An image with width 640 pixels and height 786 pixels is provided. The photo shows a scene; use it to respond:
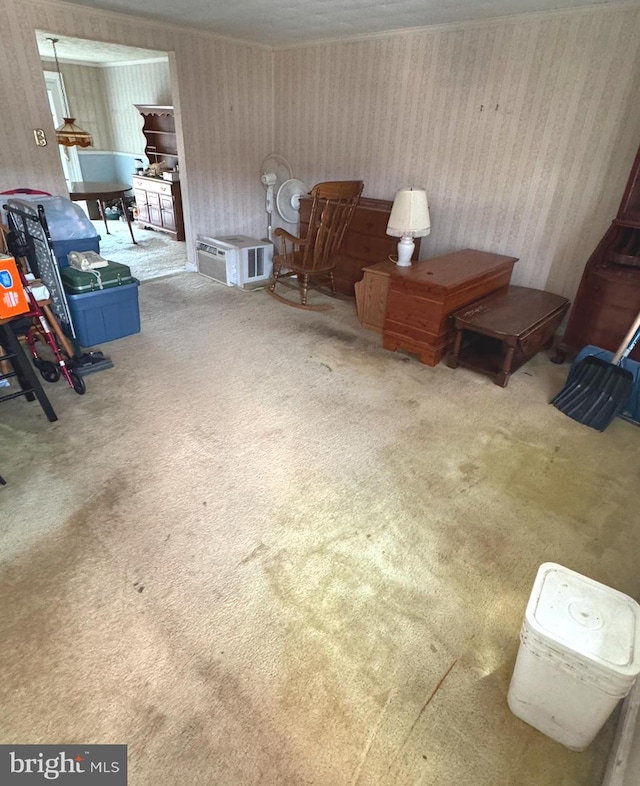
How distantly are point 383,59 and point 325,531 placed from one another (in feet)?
13.3

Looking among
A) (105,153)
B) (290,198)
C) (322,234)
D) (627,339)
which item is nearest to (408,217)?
(322,234)

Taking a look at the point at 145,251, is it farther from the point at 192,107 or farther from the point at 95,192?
the point at 192,107

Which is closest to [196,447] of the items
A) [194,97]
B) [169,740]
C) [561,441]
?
[169,740]

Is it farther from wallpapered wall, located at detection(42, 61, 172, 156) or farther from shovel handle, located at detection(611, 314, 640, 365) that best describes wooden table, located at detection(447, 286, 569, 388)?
wallpapered wall, located at detection(42, 61, 172, 156)

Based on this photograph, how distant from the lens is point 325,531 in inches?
72.8

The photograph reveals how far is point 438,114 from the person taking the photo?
3736 millimetres

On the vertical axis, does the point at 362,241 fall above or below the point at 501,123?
below

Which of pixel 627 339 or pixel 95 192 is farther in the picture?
pixel 95 192

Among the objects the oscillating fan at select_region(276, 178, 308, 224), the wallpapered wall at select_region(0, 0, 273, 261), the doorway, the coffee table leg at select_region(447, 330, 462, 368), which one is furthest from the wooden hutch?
the doorway

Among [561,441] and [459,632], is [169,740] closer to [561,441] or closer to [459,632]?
[459,632]

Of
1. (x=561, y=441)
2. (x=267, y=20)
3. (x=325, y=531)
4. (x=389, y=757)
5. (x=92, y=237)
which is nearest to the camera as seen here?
(x=389, y=757)

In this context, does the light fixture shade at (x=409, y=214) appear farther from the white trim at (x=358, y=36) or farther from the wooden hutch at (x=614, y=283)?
the white trim at (x=358, y=36)

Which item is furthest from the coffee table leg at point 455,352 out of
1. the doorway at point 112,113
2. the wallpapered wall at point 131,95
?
the wallpapered wall at point 131,95

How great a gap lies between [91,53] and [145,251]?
8.98 feet
